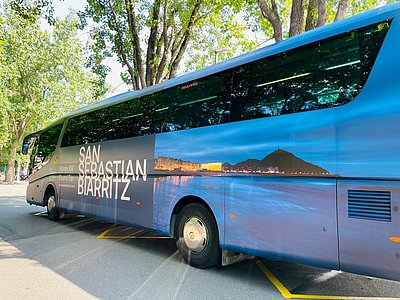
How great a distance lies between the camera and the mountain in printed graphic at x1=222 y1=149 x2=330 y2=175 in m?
4.17

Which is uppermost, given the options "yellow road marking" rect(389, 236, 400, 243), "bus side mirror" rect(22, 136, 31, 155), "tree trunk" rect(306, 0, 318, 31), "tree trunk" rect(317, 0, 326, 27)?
"tree trunk" rect(306, 0, 318, 31)

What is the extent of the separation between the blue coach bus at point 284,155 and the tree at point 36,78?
2265 cm

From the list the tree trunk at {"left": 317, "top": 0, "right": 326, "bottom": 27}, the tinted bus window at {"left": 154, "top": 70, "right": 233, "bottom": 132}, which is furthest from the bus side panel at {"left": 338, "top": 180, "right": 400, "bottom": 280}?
the tree trunk at {"left": 317, "top": 0, "right": 326, "bottom": 27}

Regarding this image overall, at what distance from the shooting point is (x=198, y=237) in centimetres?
561

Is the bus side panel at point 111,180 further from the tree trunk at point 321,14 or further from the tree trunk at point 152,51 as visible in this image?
the tree trunk at point 152,51

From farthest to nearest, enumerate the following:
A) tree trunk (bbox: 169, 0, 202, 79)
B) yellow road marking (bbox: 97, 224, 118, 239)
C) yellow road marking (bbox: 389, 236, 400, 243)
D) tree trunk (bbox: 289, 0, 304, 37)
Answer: tree trunk (bbox: 169, 0, 202, 79)
tree trunk (bbox: 289, 0, 304, 37)
yellow road marking (bbox: 97, 224, 118, 239)
yellow road marking (bbox: 389, 236, 400, 243)

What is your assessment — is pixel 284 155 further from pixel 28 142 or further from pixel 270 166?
pixel 28 142

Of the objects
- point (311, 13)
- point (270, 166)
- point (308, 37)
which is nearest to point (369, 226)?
point (270, 166)

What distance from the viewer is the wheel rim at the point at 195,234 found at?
5555 millimetres

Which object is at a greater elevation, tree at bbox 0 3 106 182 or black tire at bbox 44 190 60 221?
tree at bbox 0 3 106 182

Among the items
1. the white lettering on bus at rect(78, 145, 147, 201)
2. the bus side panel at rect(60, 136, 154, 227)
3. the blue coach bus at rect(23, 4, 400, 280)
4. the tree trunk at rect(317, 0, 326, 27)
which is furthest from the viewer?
the tree trunk at rect(317, 0, 326, 27)

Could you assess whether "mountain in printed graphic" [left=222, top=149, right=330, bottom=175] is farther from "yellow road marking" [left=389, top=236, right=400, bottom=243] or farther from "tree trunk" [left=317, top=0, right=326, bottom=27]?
"tree trunk" [left=317, top=0, right=326, bottom=27]

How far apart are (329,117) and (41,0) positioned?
30.7ft

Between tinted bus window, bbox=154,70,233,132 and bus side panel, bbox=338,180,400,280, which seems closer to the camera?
bus side panel, bbox=338,180,400,280
